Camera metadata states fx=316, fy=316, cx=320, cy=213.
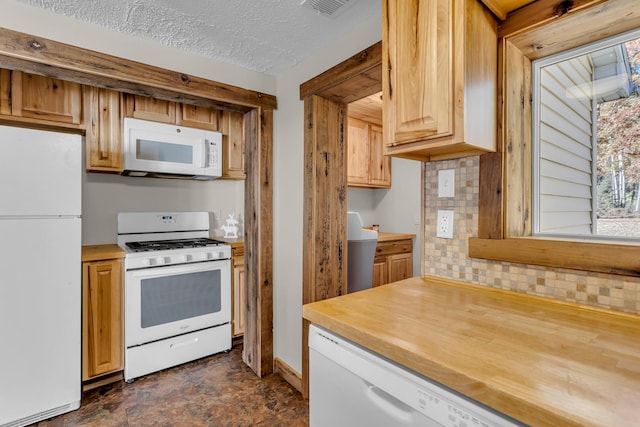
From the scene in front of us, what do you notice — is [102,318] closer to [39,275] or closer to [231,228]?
[39,275]

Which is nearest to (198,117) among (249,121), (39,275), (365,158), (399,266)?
(249,121)

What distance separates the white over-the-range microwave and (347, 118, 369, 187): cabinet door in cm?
147

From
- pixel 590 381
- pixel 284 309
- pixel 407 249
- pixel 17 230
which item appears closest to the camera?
pixel 590 381

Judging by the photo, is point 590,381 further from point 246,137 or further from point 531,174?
point 246,137

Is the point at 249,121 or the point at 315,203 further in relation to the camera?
the point at 249,121

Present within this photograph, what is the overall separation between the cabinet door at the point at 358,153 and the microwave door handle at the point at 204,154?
5.09 feet

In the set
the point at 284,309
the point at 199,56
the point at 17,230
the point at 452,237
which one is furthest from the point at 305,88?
the point at 17,230

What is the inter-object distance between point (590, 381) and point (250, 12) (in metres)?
1.93

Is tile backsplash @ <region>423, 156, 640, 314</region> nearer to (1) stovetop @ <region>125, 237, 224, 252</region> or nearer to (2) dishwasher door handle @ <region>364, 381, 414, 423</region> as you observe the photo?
(2) dishwasher door handle @ <region>364, 381, 414, 423</region>

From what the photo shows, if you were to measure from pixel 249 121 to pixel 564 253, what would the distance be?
2.13 meters

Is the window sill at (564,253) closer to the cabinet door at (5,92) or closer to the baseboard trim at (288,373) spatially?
the baseboard trim at (288,373)

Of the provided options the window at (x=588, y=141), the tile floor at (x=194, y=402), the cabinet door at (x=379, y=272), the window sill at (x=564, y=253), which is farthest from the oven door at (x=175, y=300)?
the window at (x=588, y=141)

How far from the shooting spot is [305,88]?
2.12 metres

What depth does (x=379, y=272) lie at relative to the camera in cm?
337
